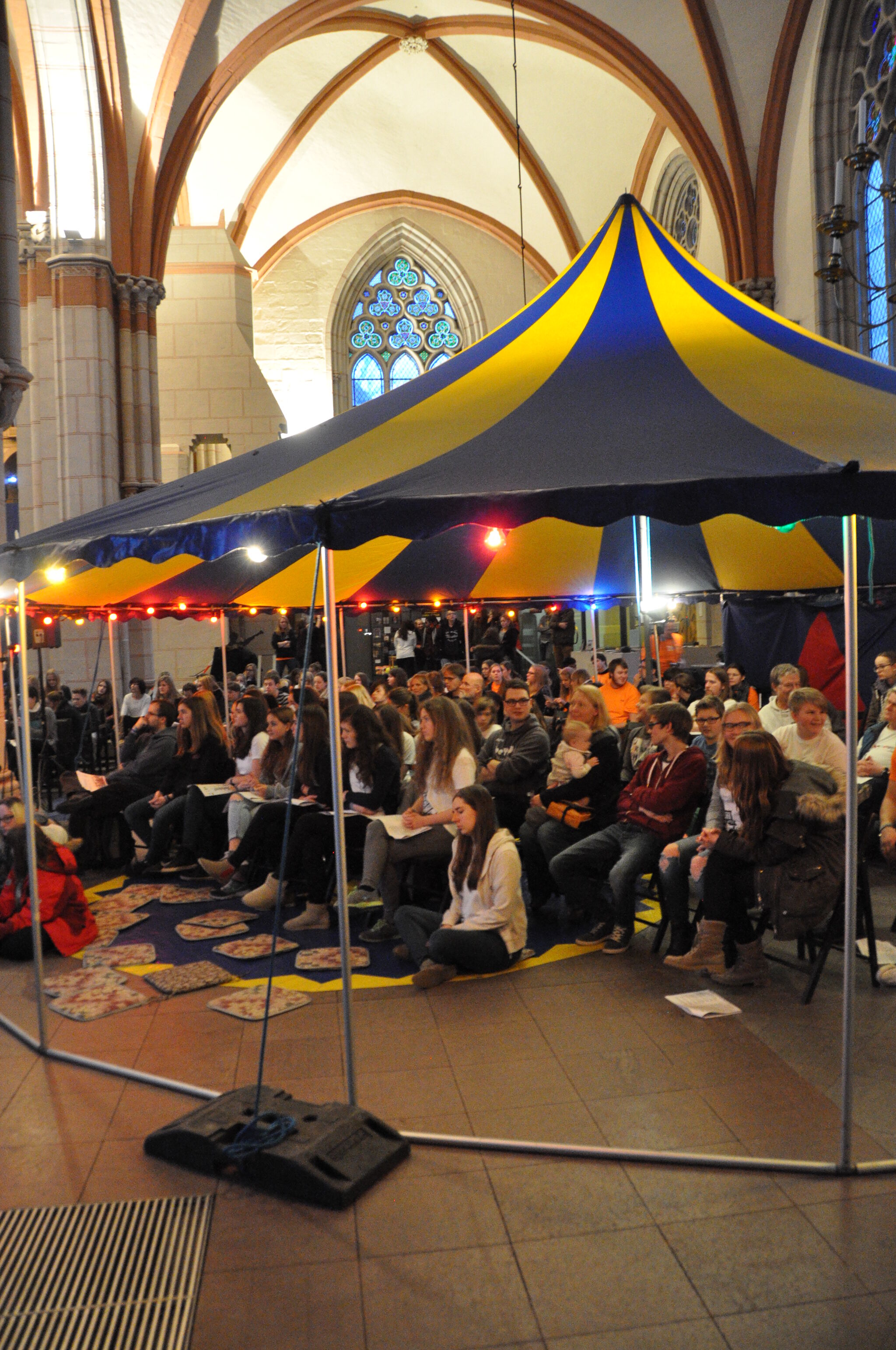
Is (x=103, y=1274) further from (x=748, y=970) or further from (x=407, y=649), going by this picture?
(x=407, y=649)

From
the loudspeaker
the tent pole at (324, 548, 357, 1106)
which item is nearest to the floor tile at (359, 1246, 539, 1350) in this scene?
the loudspeaker

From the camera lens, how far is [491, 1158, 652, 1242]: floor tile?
3.19 meters

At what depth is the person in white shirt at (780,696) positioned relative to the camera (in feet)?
24.5

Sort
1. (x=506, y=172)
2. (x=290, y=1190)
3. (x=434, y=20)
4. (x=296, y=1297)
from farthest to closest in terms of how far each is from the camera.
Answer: (x=506, y=172), (x=434, y=20), (x=290, y=1190), (x=296, y=1297)

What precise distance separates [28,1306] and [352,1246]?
91 cm

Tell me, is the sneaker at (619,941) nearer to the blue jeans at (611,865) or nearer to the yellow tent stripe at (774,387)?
the blue jeans at (611,865)

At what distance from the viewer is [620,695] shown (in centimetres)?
1056

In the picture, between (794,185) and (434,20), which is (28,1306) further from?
(434,20)

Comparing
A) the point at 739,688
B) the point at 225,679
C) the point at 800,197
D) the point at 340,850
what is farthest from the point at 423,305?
the point at 340,850

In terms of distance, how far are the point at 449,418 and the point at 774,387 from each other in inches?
54.2

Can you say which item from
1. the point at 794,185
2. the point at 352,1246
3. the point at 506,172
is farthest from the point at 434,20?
the point at 352,1246

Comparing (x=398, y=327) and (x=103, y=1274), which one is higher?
(x=398, y=327)

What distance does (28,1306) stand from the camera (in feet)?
9.62

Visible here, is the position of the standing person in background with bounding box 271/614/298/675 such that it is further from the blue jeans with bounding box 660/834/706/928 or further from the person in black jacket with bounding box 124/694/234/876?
the blue jeans with bounding box 660/834/706/928
